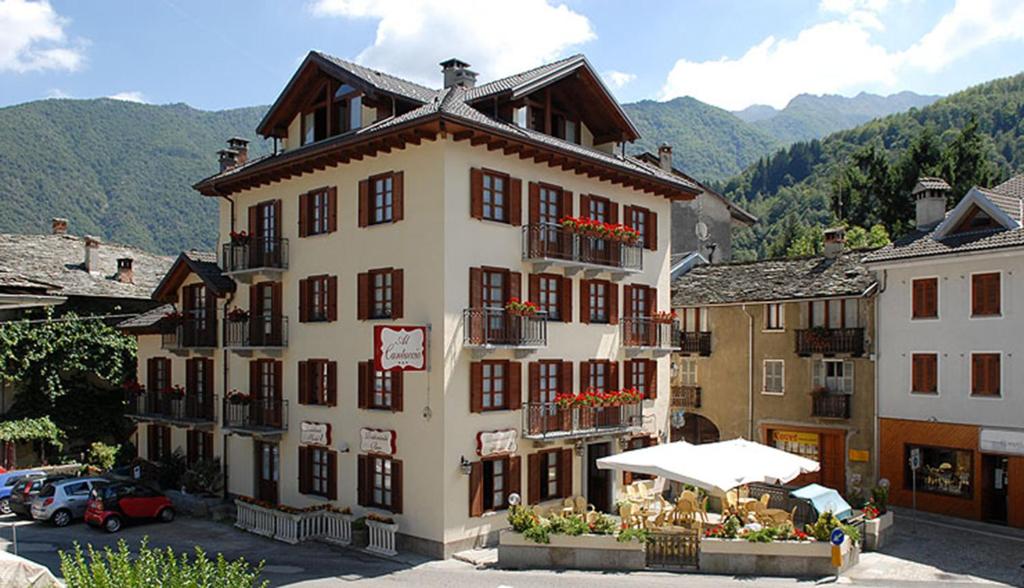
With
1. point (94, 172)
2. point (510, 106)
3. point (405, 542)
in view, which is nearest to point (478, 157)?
point (510, 106)

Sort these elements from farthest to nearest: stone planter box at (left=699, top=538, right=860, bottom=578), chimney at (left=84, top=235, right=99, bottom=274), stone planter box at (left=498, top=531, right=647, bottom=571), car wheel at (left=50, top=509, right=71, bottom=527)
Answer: chimney at (left=84, top=235, right=99, bottom=274), car wheel at (left=50, top=509, right=71, bottom=527), stone planter box at (left=498, top=531, right=647, bottom=571), stone planter box at (left=699, top=538, right=860, bottom=578)

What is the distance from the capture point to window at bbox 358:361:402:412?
24062 millimetres

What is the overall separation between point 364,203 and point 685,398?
696 inches

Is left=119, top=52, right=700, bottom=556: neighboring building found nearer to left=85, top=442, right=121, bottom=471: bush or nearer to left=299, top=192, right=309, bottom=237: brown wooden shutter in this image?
left=299, top=192, right=309, bottom=237: brown wooden shutter

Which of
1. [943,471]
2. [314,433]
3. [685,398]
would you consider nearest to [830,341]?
[943,471]

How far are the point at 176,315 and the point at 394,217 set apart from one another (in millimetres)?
12269

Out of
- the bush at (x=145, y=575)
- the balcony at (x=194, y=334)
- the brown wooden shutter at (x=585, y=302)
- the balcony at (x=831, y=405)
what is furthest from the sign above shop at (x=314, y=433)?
the balcony at (x=831, y=405)

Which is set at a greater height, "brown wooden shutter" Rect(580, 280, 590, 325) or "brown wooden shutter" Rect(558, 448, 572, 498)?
"brown wooden shutter" Rect(580, 280, 590, 325)

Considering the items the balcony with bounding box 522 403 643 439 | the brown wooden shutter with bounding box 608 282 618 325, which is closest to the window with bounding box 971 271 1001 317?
the balcony with bounding box 522 403 643 439

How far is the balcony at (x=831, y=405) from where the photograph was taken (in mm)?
31391

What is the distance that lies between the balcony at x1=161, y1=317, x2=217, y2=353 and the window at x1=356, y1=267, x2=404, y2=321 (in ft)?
27.5

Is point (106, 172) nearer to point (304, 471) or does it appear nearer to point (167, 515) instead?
point (167, 515)

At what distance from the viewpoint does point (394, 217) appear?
24406mm

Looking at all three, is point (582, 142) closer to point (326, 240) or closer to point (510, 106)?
point (510, 106)
